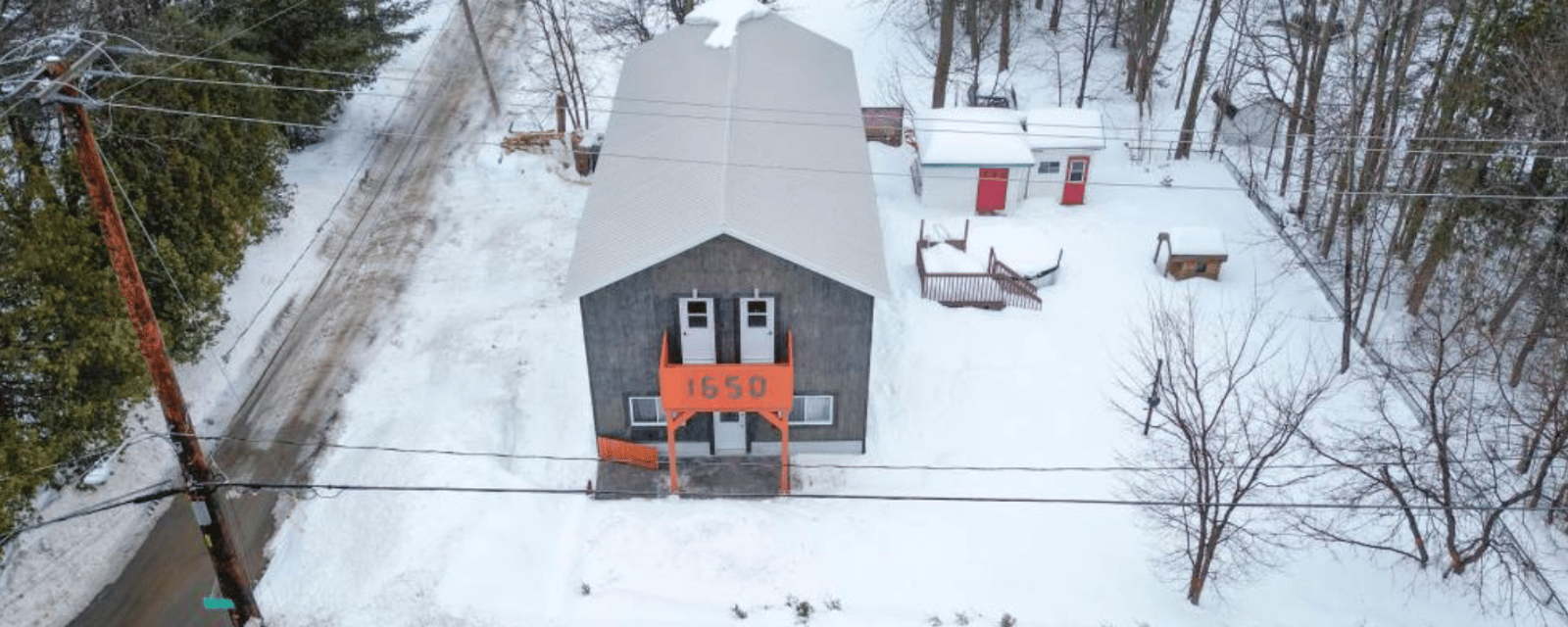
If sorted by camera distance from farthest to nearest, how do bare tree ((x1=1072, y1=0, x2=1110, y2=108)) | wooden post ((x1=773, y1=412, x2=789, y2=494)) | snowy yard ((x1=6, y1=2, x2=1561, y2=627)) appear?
bare tree ((x1=1072, y1=0, x2=1110, y2=108))
wooden post ((x1=773, y1=412, x2=789, y2=494))
snowy yard ((x1=6, y1=2, x2=1561, y2=627))

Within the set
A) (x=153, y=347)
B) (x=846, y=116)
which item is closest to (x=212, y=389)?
(x=153, y=347)

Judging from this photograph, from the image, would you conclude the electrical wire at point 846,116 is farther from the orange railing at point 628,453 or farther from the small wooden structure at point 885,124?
the orange railing at point 628,453

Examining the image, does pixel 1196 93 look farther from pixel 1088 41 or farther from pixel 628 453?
pixel 628 453

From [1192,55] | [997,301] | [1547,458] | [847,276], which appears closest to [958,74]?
[1192,55]

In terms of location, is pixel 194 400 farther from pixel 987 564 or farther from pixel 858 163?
pixel 987 564

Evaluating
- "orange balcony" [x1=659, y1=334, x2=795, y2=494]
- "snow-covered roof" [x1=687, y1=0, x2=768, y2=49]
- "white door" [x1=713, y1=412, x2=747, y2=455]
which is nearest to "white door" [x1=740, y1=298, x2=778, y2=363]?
"orange balcony" [x1=659, y1=334, x2=795, y2=494]

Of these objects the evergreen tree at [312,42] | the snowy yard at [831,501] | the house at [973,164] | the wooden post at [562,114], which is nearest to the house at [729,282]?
the snowy yard at [831,501]

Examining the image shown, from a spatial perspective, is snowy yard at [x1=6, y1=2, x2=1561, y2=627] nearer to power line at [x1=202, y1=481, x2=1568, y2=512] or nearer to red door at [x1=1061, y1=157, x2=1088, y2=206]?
power line at [x1=202, y1=481, x2=1568, y2=512]

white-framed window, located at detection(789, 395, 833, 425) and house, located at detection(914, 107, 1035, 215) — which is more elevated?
house, located at detection(914, 107, 1035, 215)
